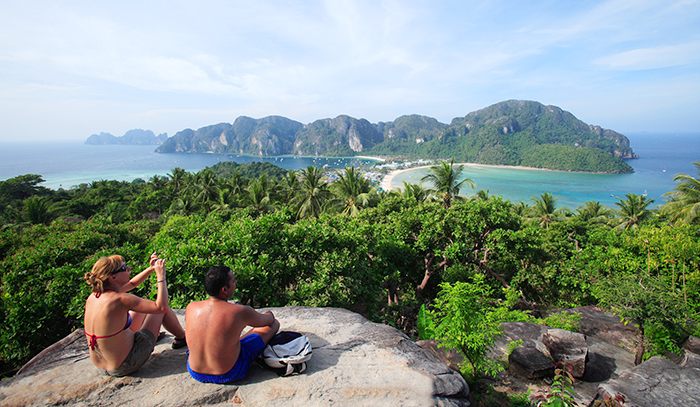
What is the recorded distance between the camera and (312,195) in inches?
878

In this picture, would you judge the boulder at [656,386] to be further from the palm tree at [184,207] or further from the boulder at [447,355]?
the palm tree at [184,207]

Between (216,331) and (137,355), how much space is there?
43.9 inches

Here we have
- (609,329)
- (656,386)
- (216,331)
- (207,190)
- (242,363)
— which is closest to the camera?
(216,331)

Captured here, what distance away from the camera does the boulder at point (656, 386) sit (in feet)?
16.4

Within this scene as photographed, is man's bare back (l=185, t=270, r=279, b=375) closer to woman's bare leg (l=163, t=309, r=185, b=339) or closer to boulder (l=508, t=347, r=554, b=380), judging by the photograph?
woman's bare leg (l=163, t=309, r=185, b=339)

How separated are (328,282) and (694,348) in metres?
9.37

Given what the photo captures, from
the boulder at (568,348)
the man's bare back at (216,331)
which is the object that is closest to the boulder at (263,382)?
the man's bare back at (216,331)

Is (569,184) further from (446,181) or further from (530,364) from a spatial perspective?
(530,364)

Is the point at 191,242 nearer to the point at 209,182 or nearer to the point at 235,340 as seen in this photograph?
the point at 235,340

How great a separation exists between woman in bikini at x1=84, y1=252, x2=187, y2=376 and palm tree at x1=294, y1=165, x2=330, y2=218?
18.4 metres

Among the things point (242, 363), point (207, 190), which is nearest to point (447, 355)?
point (242, 363)

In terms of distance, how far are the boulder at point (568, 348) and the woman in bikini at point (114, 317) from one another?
7366 mm

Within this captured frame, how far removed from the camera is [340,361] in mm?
3875

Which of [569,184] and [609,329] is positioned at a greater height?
[609,329]
